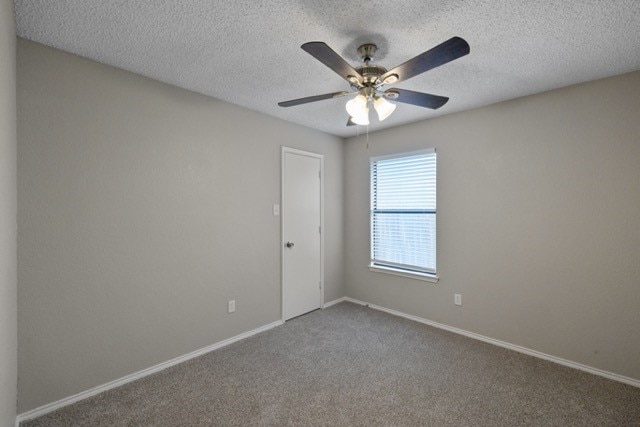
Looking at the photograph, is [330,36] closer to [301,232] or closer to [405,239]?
[301,232]

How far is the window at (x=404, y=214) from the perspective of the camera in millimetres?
3467

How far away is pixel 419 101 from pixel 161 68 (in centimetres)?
199

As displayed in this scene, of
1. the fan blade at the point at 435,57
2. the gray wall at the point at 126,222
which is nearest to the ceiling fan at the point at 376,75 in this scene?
the fan blade at the point at 435,57

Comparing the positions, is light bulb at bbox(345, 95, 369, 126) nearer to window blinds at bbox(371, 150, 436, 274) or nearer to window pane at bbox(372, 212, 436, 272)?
window blinds at bbox(371, 150, 436, 274)

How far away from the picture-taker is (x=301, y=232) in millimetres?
3727

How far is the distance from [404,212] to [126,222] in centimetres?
299

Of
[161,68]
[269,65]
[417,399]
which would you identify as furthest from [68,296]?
[417,399]

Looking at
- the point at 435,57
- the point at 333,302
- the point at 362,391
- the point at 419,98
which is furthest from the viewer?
the point at 333,302

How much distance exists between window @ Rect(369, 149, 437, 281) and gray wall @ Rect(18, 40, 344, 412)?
1.55m

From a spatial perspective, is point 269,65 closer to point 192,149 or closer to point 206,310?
point 192,149

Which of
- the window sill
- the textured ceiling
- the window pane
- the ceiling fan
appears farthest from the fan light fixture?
the window sill

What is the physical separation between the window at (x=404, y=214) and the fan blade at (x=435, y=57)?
1.97 meters

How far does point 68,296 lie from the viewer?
6.68ft

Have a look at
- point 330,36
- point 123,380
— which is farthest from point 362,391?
point 330,36
